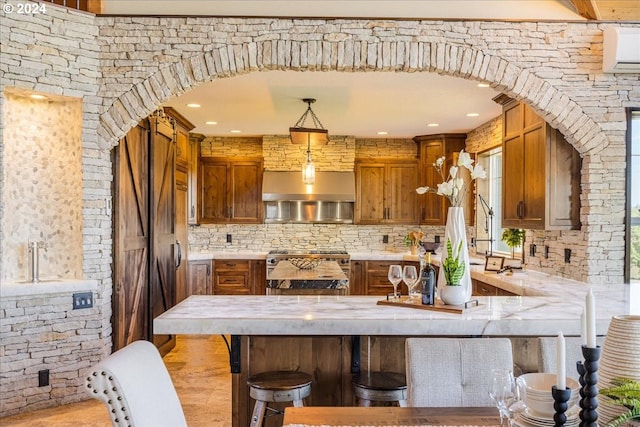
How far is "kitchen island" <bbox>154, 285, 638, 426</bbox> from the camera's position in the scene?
2533mm

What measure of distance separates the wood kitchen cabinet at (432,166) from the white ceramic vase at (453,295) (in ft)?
17.4

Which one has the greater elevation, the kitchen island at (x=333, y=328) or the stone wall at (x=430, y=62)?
the stone wall at (x=430, y=62)

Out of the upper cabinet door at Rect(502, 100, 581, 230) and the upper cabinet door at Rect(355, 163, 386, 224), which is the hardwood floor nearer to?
the upper cabinet door at Rect(502, 100, 581, 230)

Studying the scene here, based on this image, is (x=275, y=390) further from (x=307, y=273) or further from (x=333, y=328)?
(x=307, y=273)

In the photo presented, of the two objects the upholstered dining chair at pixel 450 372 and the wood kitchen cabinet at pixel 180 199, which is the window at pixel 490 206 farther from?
the upholstered dining chair at pixel 450 372

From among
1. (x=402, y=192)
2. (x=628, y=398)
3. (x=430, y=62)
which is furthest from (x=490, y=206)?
(x=628, y=398)

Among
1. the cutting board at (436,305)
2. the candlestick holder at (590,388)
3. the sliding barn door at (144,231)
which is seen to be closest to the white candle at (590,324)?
the candlestick holder at (590,388)

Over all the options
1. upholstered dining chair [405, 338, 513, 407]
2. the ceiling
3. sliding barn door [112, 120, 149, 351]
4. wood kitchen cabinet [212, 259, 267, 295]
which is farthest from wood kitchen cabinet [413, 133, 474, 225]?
upholstered dining chair [405, 338, 513, 407]

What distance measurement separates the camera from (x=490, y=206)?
276 inches

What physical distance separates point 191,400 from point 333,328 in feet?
7.50

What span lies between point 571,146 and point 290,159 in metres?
4.71

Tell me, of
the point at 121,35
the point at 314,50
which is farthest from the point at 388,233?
the point at 121,35

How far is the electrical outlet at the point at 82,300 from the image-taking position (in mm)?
4129

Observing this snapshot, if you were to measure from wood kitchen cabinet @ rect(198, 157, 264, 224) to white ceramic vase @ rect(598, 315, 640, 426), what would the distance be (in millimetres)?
7161
